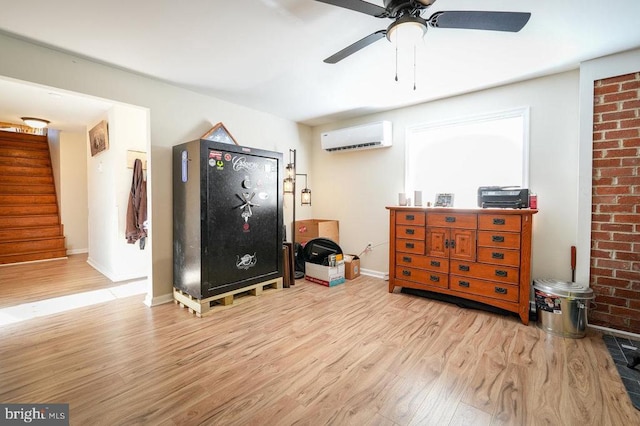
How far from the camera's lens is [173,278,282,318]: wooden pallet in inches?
110

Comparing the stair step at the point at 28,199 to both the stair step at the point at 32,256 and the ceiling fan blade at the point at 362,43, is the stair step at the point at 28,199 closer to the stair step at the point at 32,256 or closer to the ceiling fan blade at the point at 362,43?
the stair step at the point at 32,256

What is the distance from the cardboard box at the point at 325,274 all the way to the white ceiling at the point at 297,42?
2293 millimetres

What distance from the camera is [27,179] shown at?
5.71 m

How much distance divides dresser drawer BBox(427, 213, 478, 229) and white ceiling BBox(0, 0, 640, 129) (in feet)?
4.82

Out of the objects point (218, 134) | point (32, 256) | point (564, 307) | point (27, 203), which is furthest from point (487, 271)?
point (27, 203)

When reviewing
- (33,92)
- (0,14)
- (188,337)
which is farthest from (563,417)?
(33,92)

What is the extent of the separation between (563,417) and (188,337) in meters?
2.62

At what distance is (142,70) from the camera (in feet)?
9.03

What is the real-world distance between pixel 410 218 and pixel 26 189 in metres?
7.56

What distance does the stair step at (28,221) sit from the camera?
512 cm

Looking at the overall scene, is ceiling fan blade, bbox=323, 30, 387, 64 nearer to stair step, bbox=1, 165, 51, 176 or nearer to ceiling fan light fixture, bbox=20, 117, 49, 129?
ceiling fan light fixture, bbox=20, 117, 49, 129

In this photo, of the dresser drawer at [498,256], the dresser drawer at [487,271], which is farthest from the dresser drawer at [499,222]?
the dresser drawer at [487,271]

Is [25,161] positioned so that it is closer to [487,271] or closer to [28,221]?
[28,221]

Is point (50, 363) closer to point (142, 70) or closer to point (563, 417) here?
point (142, 70)
